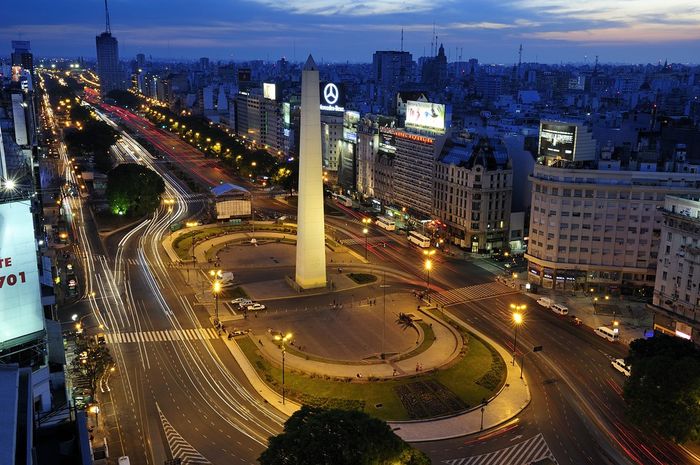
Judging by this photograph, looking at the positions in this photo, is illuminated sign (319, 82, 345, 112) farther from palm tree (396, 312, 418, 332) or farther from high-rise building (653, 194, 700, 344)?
high-rise building (653, 194, 700, 344)

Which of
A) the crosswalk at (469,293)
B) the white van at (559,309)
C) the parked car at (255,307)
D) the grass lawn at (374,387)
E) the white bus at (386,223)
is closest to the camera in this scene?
the grass lawn at (374,387)

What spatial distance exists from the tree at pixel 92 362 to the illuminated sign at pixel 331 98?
110 m

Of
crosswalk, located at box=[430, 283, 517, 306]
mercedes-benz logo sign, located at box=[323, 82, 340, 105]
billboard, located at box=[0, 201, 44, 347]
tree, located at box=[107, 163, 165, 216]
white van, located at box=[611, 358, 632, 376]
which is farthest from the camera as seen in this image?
mercedes-benz logo sign, located at box=[323, 82, 340, 105]

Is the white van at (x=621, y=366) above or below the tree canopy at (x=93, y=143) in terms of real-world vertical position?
below

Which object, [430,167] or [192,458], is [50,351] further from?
[430,167]

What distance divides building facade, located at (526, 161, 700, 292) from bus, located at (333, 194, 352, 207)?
55.4 m

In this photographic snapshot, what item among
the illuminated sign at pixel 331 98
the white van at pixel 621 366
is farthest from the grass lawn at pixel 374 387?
the illuminated sign at pixel 331 98

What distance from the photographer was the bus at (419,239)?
109 m

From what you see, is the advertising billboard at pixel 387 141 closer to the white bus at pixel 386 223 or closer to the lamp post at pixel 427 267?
the white bus at pixel 386 223

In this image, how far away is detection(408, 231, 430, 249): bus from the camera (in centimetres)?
10888

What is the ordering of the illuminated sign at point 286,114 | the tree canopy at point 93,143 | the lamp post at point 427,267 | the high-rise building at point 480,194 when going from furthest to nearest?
the illuminated sign at point 286,114, the tree canopy at point 93,143, the high-rise building at point 480,194, the lamp post at point 427,267

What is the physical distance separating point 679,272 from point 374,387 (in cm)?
3755

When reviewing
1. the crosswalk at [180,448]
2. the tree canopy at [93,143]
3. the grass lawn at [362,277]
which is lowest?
the crosswalk at [180,448]

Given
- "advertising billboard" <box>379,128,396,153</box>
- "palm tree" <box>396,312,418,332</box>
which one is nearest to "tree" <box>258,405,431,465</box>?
"palm tree" <box>396,312,418,332</box>
